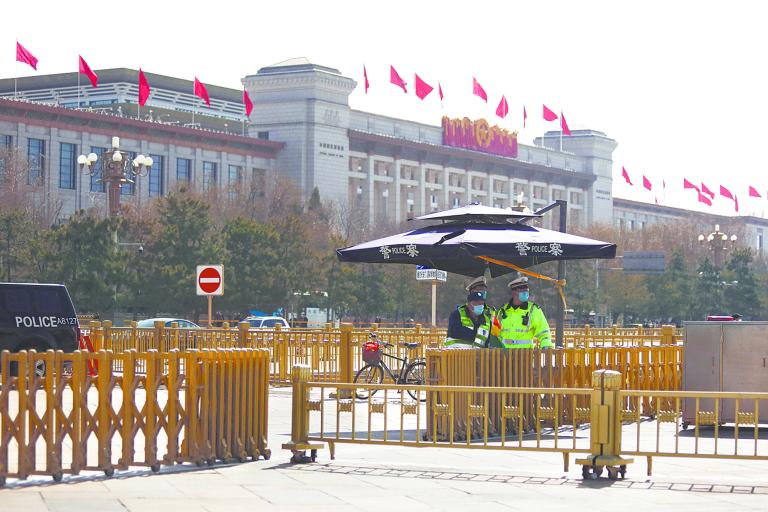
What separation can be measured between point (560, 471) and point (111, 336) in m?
17.4

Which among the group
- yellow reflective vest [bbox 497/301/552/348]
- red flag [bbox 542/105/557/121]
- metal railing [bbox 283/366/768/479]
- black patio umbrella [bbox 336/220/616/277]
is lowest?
metal railing [bbox 283/366/768/479]

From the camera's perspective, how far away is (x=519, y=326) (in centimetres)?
1678

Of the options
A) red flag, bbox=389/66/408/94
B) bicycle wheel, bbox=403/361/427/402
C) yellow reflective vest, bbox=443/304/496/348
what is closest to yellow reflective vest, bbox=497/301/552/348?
yellow reflective vest, bbox=443/304/496/348

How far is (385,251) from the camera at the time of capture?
695 inches

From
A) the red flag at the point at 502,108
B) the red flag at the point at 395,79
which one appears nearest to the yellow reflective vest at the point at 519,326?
the red flag at the point at 395,79

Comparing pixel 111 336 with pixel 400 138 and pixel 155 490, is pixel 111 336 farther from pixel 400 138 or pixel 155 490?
pixel 400 138

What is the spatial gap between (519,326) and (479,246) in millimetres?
1076

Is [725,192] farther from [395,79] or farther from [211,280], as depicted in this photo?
[211,280]

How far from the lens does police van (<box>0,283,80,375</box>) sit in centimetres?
2461

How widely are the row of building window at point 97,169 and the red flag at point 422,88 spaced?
42.1 feet

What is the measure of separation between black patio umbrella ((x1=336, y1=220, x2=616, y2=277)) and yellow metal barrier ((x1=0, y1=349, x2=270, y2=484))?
4.24m

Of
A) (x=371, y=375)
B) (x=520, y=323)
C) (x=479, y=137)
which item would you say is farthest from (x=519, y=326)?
(x=479, y=137)

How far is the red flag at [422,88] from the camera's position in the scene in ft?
287

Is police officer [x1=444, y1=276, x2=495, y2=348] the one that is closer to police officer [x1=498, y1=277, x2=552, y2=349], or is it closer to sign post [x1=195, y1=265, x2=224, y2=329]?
police officer [x1=498, y1=277, x2=552, y2=349]
